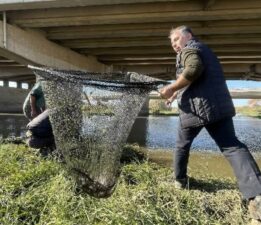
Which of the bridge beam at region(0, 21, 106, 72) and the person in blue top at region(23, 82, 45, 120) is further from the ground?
the bridge beam at region(0, 21, 106, 72)

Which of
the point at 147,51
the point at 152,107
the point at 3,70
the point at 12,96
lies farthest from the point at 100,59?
the point at 152,107

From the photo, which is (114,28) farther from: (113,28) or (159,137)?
(159,137)

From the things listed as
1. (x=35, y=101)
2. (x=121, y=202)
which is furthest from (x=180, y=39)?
(x=35, y=101)

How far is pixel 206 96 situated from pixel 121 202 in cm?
137

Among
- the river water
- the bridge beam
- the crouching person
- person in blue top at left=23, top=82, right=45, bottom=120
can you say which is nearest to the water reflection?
the river water

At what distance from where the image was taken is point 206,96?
4.45 metres

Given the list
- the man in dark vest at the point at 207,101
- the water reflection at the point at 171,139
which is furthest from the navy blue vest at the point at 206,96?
the water reflection at the point at 171,139

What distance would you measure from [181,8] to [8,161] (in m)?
8.02

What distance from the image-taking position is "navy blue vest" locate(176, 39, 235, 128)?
4438 mm

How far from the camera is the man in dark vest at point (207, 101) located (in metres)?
4.27

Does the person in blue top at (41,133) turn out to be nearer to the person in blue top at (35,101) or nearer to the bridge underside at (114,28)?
the person in blue top at (35,101)

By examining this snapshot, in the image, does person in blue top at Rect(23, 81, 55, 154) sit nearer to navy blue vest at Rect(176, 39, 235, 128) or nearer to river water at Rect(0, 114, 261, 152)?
navy blue vest at Rect(176, 39, 235, 128)

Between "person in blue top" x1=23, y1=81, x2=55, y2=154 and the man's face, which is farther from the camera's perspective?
"person in blue top" x1=23, y1=81, x2=55, y2=154

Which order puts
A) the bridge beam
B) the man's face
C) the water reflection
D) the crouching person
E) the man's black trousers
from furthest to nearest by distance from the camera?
the bridge beam, the water reflection, the crouching person, the man's face, the man's black trousers
